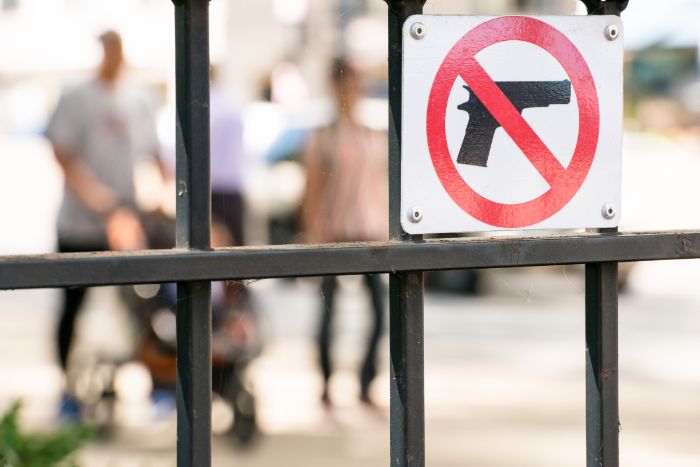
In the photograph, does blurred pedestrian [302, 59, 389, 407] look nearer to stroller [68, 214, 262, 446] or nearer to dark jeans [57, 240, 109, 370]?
stroller [68, 214, 262, 446]

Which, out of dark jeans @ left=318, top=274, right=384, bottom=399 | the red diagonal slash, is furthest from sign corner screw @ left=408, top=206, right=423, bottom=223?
dark jeans @ left=318, top=274, right=384, bottom=399

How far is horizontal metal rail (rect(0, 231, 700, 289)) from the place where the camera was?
143 cm

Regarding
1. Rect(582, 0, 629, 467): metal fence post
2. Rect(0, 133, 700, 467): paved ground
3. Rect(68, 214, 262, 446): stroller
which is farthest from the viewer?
Rect(68, 214, 262, 446): stroller

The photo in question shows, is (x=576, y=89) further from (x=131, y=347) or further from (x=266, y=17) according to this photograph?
(x=266, y=17)

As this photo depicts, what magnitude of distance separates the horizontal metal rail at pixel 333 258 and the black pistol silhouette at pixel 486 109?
0.40ft

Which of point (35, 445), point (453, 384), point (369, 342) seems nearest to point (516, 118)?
point (35, 445)

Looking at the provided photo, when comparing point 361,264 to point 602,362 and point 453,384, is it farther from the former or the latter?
point 453,384

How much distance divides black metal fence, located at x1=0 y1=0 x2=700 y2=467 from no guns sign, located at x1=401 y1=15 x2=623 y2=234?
29mm

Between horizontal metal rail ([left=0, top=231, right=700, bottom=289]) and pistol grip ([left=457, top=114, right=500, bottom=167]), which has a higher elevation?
pistol grip ([left=457, top=114, right=500, bottom=167])

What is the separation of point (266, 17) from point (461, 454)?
19.1 feet

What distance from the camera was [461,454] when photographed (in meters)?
4.81

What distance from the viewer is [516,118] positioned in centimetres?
160

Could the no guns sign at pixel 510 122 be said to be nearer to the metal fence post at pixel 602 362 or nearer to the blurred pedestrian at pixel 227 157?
the metal fence post at pixel 602 362

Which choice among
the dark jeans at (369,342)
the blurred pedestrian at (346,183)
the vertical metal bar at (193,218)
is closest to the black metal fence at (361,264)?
the vertical metal bar at (193,218)
